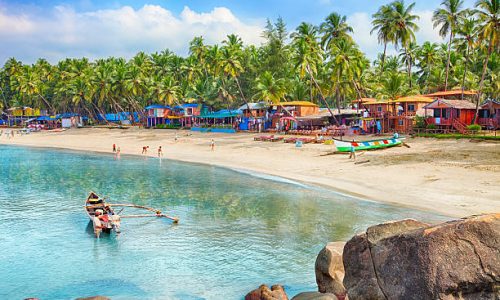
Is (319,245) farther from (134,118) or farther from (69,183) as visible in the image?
(134,118)

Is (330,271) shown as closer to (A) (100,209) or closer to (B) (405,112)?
(A) (100,209)

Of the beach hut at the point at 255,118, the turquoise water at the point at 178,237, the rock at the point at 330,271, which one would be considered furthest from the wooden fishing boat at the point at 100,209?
the beach hut at the point at 255,118

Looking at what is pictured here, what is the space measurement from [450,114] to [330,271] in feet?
148

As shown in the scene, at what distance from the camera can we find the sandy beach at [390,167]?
2670 centimetres

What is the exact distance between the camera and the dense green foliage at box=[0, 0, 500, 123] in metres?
65.2

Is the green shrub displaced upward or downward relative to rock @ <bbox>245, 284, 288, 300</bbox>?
upward

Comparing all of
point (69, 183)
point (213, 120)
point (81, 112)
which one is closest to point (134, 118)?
point (81, 112)

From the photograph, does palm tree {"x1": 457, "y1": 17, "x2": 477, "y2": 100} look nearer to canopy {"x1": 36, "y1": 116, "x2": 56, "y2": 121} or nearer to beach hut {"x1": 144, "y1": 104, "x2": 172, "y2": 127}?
beach hut {"x1": 144, "y1": 104, "x2": 172, "y2": 127}

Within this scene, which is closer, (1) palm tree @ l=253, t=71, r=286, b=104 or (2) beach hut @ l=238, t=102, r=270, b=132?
(1) palm tree @ l=253, t=71, r=286, b=104

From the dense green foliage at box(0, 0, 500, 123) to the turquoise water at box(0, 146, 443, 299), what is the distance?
33.5m

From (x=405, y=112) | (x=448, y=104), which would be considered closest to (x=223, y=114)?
(x=405, y=112)

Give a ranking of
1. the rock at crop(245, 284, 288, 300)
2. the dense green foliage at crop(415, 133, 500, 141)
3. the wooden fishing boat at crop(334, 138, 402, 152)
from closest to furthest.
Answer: the rock at crop(245, 284, 288, 300) → the dense green foliage at crop(415, 133, 500, 141) → the wooden fishing boat at crop(334, 138, 402, 152)

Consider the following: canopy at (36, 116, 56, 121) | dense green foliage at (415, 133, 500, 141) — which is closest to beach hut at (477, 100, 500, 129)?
dense green foliage at (415, 133, 500, 141)

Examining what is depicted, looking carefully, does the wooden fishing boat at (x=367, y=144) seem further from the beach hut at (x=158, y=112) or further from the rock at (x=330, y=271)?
the beach hut at (x=158, y=112)
